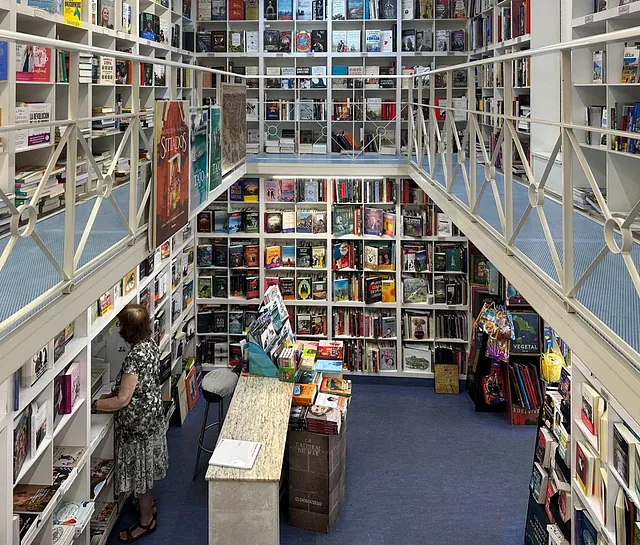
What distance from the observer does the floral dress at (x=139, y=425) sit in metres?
3.67

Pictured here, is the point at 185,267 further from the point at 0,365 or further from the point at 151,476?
the point at 0,365

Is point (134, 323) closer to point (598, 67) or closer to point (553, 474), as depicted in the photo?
point (553, 474)

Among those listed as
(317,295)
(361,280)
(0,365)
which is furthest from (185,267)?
(0,365)

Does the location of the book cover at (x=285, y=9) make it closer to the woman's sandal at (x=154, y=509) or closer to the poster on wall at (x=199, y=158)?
the poster on wall at (x=199, y=158)

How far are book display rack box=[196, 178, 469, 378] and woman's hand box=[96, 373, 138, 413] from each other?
290 cm

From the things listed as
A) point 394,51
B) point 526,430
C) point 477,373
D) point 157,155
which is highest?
point 394,51

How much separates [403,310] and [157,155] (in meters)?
4.22

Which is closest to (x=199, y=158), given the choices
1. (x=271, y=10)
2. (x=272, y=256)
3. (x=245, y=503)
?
(x=245, y=503)

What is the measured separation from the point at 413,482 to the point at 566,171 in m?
3.41

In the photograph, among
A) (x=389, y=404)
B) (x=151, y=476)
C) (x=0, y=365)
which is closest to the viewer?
(x=0, y=365)

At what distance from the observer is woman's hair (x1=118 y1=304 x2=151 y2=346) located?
12.1ft

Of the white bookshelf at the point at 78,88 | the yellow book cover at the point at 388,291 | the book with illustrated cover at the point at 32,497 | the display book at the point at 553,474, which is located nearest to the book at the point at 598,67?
the display book at the point at 553,474

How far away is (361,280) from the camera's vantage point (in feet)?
21.0

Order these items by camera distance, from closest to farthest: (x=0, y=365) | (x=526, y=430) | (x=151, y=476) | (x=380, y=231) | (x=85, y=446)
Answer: (x=0, y=365) < (x=85, y=446) < (x=151, y=476) < (x=526, y=430) < (x=380, y=231)
